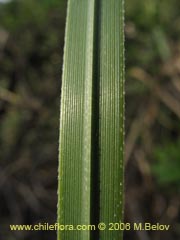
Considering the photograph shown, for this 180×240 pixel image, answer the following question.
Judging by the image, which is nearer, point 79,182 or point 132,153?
point 79,182

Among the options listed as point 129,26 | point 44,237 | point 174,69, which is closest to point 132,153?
point 174,69

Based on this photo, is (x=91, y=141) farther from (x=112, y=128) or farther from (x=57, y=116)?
(x=57, y=116)

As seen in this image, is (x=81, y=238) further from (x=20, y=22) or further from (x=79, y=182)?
(x=20, y=22)

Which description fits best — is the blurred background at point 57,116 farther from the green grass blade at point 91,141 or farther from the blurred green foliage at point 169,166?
the green grass blade at point 91,141

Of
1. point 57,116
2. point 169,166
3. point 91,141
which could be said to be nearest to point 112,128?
point 91,141

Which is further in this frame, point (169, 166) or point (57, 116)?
point (57, 116)

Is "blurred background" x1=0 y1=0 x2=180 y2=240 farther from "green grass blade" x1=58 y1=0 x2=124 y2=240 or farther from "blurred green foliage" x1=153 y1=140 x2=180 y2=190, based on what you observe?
"green grass blade" x1=58 y1=0 x2=124 y2=240
